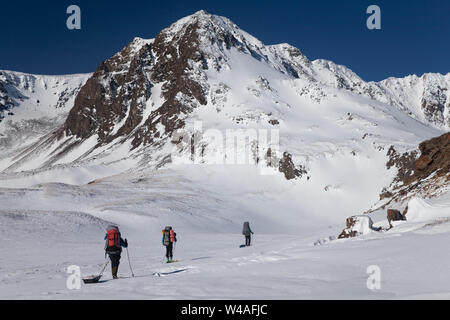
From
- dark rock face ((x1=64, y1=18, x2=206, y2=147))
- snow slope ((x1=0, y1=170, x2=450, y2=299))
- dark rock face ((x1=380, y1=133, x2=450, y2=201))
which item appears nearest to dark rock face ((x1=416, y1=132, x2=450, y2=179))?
dark rock face ((x1=380, y1=133, x2=450, y2=201))

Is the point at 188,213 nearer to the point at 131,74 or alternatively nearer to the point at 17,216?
the point at 17,216

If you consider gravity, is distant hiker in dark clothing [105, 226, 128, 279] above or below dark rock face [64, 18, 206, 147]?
below

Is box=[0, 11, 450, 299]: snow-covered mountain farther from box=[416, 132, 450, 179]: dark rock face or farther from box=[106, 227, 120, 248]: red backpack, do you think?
box=[106, 227, 120, 248]: red backpack

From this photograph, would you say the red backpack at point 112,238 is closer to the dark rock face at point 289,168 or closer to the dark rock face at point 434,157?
the dark rock face at point 434,157

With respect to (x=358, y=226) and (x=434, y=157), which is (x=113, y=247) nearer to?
(x=358, y=226)

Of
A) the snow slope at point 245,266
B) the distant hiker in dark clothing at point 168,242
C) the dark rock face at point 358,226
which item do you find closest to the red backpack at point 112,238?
the snow slope at point 245,266

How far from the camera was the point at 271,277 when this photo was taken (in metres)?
9.91

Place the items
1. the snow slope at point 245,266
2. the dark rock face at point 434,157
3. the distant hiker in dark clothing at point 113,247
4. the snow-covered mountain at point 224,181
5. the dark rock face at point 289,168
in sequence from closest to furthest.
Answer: the snow slope at point 245,266
the snow-covered mountain at point 224,181
the distant hiker in dark clothing at point 113,247
the dark rock face at point 434,157
the dark rock face at point 289,168

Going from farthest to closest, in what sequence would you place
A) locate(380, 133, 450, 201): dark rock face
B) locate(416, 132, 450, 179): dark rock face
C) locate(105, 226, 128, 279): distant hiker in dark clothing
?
1. locate(416, 132, 450, 179): dark rock face
2. locate(380, 133, 450, 201): dark rock face
3. locate(105, 226, 128, 279): distant hiker in dark clothing

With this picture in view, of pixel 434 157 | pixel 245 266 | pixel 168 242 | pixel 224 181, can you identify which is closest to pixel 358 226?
pixel 245 266

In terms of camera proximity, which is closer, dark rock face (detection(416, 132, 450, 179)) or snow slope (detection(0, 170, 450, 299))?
snow slope (detection(0, 170, 450, 299))

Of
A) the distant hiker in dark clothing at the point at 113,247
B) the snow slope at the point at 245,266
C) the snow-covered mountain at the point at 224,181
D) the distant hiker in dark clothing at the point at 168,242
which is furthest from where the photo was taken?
the distant hiker in dark clothing at the point at 168,242
